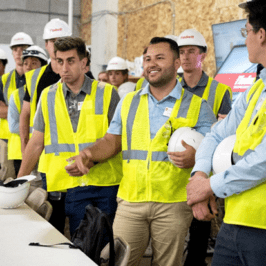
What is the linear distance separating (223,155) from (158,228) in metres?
0.99

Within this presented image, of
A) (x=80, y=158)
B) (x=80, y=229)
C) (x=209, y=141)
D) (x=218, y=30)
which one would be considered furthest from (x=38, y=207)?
(x=218, y=30)

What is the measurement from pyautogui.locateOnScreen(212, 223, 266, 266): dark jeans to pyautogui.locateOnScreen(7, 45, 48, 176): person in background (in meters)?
3.02

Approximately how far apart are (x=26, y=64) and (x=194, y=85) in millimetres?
1990

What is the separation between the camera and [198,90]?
375 centimetres

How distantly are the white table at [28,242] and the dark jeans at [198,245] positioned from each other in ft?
4.78

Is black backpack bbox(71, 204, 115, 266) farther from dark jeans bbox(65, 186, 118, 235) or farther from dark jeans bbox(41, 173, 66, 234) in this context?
dark jeans bbox(41, 173, 66, 234)

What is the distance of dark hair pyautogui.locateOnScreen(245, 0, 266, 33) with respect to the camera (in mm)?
1692

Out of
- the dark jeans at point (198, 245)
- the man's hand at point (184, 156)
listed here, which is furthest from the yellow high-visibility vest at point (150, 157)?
the dark jeans at point (198, 245)

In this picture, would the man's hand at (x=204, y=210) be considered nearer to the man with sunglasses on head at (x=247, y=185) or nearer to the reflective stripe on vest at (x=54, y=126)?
the man with sunglasses on head at (x=247, y=185)

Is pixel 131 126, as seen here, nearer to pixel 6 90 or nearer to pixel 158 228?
pixel 158 228

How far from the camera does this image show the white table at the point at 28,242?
1783 millimetres

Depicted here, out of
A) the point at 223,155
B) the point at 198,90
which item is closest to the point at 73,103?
the point at 198,90

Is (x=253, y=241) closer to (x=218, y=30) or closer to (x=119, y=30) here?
(x=218, y=30)

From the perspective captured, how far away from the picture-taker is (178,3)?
869cm
